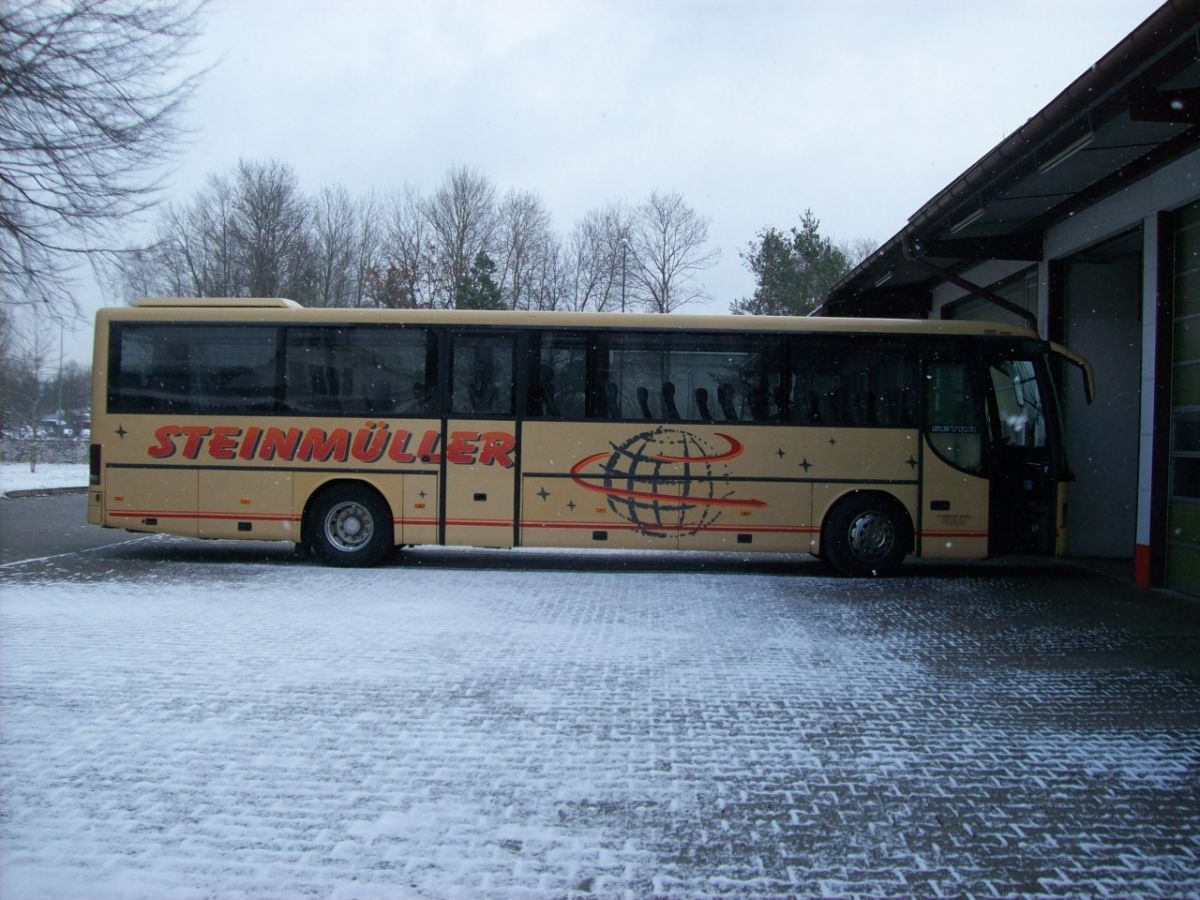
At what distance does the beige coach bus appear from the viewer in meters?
11.6

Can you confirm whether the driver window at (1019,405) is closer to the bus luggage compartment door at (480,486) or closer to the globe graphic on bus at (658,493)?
the globe graphic on bus at (658,493)

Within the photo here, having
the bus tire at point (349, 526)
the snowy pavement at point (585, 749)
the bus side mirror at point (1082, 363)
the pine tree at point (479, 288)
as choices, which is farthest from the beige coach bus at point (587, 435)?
the pine tree at point (479, 288)

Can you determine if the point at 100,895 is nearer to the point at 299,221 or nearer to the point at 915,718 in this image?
the point at 915,718

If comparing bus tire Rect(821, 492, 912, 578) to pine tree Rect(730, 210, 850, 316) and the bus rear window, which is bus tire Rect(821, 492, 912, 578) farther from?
pine tree Rect(730, 210, 850, 316)

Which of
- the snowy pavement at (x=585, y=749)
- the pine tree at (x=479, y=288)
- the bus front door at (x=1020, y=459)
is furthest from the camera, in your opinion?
the pine tree at (x=479, y=288)

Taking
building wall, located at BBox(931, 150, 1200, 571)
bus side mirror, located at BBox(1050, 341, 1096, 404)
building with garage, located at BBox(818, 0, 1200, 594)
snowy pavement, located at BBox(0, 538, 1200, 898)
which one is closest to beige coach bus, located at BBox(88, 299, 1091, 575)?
bus side mirror, located at BBox(1050, 341, 1096, 404)

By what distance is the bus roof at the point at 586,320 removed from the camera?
1174 cm

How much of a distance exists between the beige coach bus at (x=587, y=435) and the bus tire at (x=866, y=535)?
0.9 inches

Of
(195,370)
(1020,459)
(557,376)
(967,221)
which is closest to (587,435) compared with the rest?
(557,376)

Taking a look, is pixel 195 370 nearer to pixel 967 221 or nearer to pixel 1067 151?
pixel 967 221

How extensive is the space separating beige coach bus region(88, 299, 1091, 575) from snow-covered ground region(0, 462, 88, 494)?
47.5 ft

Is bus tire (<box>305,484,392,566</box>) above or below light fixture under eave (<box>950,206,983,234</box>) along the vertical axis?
below

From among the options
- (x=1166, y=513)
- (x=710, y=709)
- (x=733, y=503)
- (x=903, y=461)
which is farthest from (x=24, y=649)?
(x=1166, y=513)

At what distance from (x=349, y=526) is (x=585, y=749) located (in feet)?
24.6
